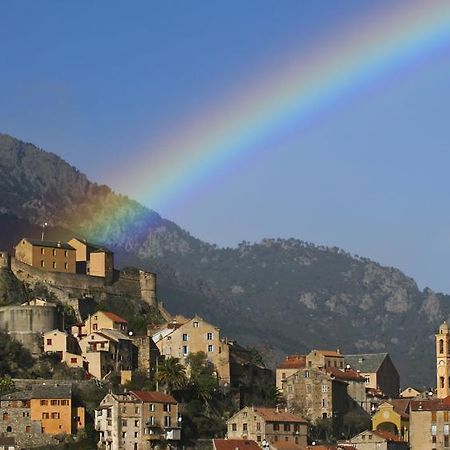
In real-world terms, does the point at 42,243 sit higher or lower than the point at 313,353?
higher

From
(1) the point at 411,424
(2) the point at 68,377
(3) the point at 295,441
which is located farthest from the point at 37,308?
(1) the point at 411,424

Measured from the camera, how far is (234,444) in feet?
367

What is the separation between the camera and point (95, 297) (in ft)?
449

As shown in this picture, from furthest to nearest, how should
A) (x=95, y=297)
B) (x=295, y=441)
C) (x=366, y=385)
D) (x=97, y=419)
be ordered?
1. (x=366, y=385)
2. (x=95, y=297)
3. (x=295, y=441)
4. (x=97, y=419)

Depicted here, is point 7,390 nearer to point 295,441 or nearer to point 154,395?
point 154,395

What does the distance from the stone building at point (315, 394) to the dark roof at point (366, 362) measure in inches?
767

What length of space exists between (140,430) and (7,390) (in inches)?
444

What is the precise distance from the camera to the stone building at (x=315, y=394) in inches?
5030

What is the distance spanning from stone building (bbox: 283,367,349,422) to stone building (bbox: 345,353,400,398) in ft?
58.1

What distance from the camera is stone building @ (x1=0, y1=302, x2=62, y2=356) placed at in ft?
401

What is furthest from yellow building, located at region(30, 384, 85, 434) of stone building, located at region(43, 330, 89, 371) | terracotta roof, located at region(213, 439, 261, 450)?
terracotta roof, located at region(213, 439, 261, 450)

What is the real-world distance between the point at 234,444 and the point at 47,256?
34.2 m

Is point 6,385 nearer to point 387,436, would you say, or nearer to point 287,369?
point 387,436

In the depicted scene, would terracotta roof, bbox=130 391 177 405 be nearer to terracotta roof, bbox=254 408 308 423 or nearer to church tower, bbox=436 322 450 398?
terracotta roof, bbox=254 408 308 423
